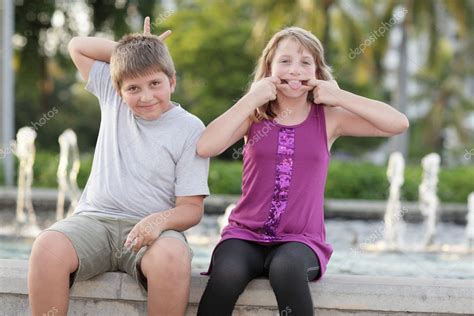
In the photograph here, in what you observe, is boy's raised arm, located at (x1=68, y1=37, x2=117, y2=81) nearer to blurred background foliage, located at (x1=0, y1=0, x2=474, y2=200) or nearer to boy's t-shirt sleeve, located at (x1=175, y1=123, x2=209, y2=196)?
boy's t-shirt sleeve, located at (x1=175, y1=123, x2=209, y2=196)

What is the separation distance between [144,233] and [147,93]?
0.47 m

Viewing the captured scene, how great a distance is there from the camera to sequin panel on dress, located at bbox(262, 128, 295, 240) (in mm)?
2605

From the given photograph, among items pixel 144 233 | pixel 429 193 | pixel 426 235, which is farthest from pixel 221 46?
pixel 144 233

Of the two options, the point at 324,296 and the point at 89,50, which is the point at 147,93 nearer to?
the point at 89,50

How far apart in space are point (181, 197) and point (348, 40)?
16.3 m

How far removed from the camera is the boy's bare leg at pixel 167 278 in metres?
2.31

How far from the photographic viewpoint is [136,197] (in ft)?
8.50

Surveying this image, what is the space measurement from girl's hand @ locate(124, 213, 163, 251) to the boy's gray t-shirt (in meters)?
0.17

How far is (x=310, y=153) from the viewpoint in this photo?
2693 millimetres

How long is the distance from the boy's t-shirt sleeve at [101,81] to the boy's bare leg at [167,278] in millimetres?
690

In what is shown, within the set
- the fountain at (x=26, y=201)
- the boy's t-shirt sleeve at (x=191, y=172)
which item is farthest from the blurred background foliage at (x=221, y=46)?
the boy's t-shirt sleeve at (x=191, y=172)

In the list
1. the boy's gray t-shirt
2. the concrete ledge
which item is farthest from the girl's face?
the concrete ledge

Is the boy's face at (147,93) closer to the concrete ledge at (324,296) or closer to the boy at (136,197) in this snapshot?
the boy at (136,197)

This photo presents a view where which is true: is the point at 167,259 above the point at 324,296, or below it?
above
